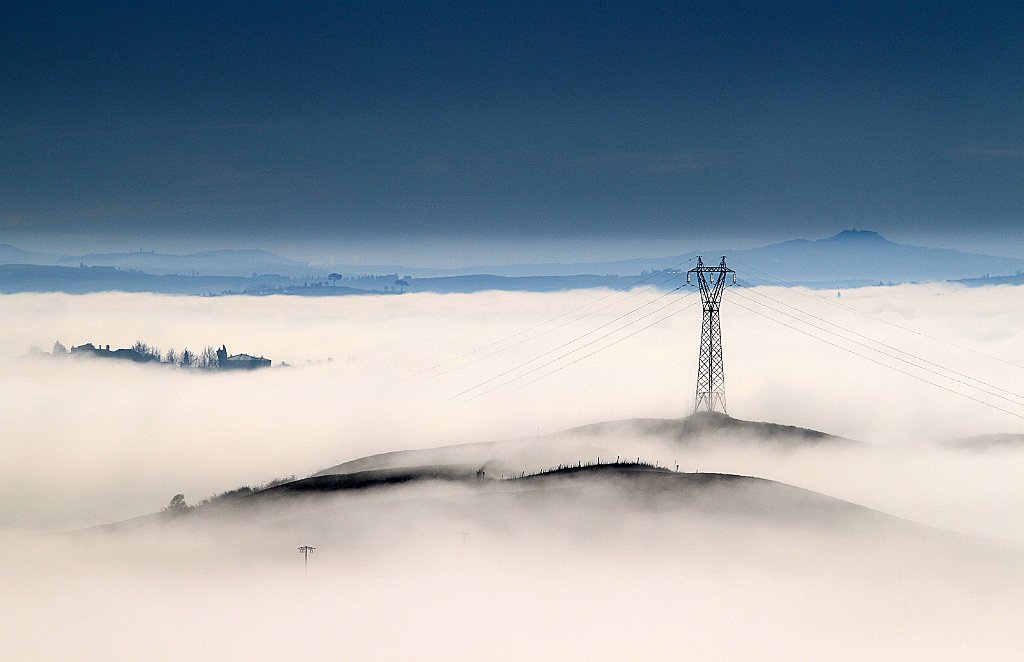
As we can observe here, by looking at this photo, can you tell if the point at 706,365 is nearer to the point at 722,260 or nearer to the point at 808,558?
the point at 722,260

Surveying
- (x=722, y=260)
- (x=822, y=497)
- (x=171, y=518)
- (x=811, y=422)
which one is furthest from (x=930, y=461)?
(x=171, y=518)

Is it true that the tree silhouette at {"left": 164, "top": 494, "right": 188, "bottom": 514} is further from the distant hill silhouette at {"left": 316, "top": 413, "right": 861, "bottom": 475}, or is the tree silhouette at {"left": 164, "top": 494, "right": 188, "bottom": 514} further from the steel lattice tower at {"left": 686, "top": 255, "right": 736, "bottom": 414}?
the steel lattice tower at {"left": 686, "top": 255, "right": 736, "bottom": 414}

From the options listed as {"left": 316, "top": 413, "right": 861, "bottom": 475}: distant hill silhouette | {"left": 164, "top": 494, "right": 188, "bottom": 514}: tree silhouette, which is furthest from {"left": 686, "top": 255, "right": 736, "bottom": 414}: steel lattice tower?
{"left": 164, "top": 494, "right": 188, "bottom": 514}: tree silhouette

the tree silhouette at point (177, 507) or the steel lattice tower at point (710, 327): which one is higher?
the steel lattice tower at point (710, 327)

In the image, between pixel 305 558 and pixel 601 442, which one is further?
pixel 601 442

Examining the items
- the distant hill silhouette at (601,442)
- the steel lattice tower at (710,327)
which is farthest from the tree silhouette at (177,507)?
the steel lattice tower at (710,327)

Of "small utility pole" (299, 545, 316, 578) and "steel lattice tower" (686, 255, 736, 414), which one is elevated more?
"steel lattice tower" (686, 255, 736, 414)

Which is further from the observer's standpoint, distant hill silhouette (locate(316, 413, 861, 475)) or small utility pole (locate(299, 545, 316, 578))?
distant hill silhouette (locate(316, 413, 861, 475))

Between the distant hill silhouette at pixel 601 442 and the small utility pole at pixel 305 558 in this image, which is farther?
the distant hill silhouette at pixel 601 442

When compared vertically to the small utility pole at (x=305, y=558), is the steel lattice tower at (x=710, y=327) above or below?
above

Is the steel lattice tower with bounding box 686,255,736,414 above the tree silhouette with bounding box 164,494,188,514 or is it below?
above

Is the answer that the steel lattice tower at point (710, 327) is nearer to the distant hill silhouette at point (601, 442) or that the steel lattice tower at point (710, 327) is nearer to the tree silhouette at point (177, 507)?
the distant hill silhouette at point (601, 442)
